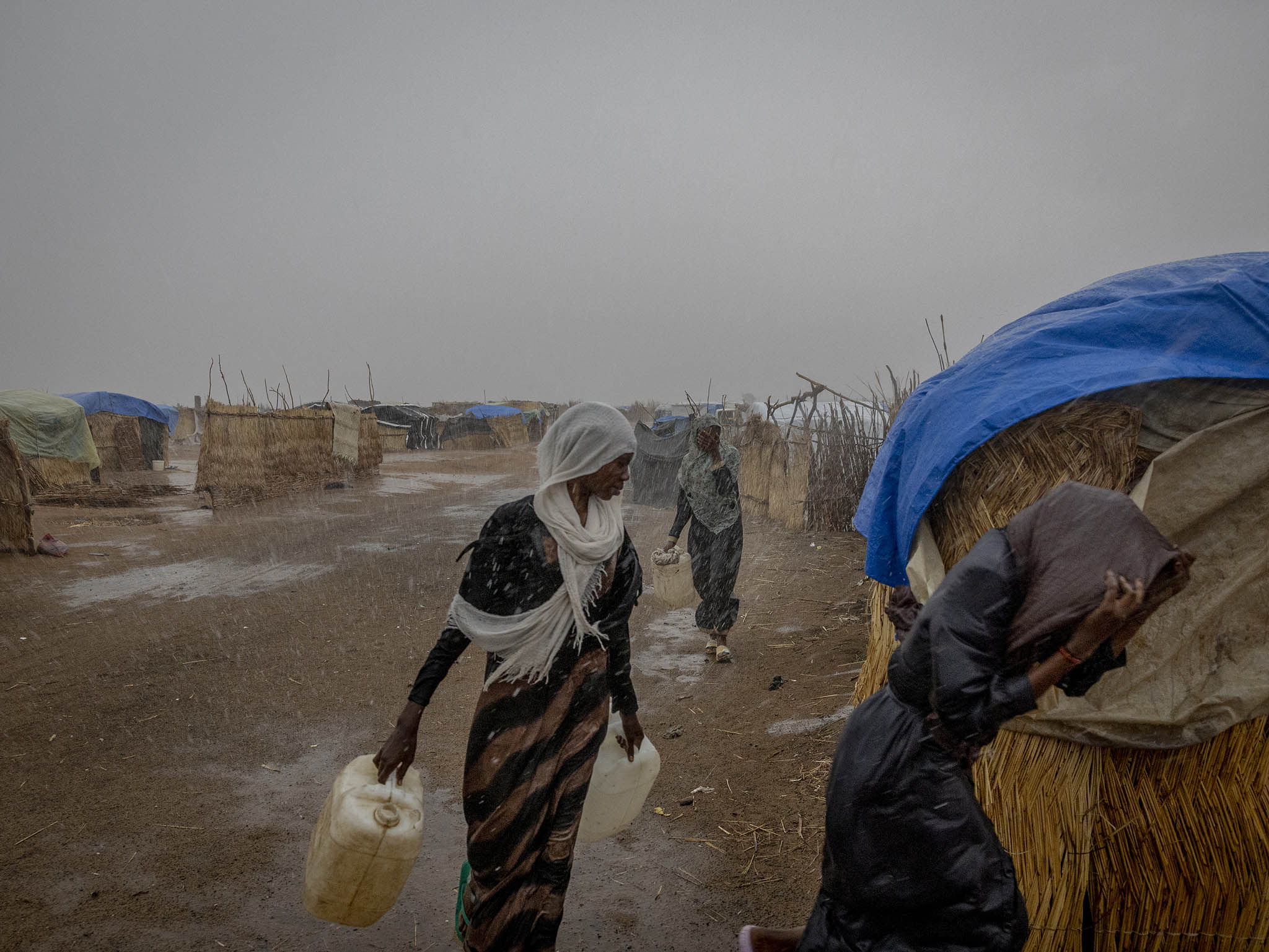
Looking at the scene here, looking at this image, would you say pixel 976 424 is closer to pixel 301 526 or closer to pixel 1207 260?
pixel 1207 260

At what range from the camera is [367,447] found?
1997 centimetres

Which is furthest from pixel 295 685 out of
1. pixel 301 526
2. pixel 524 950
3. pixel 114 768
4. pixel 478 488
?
pixel 478 488

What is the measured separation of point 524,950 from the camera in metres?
2.31

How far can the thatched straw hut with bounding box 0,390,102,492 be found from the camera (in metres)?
15.8

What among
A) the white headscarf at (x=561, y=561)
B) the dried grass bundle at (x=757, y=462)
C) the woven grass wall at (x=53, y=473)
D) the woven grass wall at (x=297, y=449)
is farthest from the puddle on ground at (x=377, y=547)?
the woven grass wall at (x=53, y=473)

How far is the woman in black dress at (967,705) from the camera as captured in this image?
4.86 ft

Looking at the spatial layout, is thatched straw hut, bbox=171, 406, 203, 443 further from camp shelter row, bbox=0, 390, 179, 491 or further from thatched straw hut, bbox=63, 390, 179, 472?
camp shelter row, bbox=0, 390, 179, 491

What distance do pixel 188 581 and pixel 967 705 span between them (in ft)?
28.8

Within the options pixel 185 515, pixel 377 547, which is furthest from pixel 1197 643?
pixel 185 515

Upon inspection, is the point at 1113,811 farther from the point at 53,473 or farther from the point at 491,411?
the point at 491,411

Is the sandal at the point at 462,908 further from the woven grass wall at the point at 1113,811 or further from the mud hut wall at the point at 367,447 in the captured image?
the mud hut wall at the point at 367,447

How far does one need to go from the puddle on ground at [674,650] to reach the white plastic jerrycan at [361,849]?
11.8 ft

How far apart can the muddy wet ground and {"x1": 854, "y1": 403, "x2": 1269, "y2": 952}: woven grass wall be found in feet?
3.44

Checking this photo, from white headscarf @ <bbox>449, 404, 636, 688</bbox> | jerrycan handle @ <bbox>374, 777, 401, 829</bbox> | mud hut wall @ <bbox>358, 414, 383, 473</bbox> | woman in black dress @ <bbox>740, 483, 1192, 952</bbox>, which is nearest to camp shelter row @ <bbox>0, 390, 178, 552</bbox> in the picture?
mud hut wall @ <bbox>358, 414, 383, 473</bbox>
